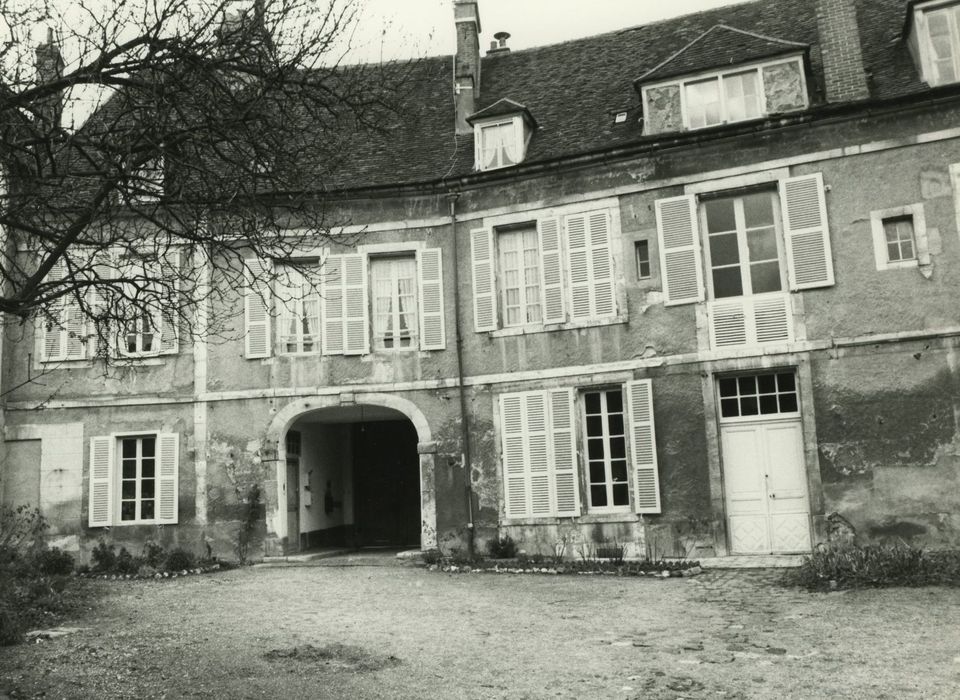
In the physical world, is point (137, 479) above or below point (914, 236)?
below

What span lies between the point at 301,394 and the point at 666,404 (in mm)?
5880

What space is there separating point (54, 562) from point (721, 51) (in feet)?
42.0

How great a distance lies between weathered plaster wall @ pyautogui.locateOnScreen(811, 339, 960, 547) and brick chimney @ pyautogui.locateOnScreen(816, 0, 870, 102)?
3.70m

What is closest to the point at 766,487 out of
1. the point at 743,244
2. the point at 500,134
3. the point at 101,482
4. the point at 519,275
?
the point at 743,244

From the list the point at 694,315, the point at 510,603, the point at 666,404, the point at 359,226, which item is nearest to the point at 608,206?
the point at 694,315

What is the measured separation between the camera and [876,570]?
31.7 feet

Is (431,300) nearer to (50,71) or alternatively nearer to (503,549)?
(503,549)

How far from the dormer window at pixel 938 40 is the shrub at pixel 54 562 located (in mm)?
14492

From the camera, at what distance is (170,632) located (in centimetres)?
816

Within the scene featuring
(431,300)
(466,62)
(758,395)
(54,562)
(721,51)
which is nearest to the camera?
(758,395)

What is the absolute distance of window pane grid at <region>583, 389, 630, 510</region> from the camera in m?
13.2

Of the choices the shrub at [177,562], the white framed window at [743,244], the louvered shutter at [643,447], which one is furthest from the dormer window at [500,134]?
the shrub at [177,562]

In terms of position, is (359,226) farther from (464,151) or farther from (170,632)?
(170,632)

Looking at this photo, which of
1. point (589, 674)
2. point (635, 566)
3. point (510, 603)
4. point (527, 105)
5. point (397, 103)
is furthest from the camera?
point (527, 105)
